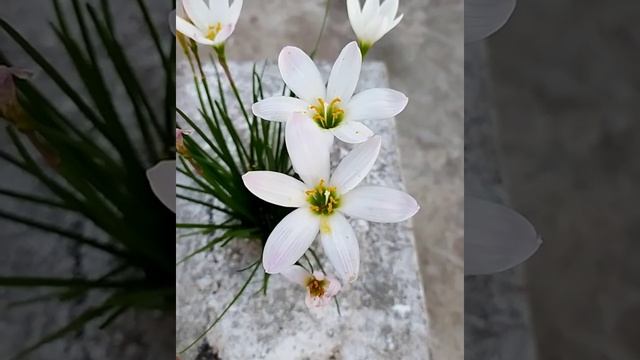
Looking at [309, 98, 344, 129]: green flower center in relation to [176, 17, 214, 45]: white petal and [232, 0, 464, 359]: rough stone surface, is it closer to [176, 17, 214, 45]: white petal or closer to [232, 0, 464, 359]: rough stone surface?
[176, 17, 214, 45]: white petal

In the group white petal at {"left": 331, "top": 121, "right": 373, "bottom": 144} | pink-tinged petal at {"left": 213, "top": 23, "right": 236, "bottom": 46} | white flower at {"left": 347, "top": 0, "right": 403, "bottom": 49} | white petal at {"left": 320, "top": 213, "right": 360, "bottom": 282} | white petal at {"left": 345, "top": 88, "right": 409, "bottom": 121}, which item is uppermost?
pink-tinged petal at {"left": 213, "top": 23, "right": 236, "bottom": 46}

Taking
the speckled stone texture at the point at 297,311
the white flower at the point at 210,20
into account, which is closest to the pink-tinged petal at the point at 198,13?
the white flower at the point at 210,20

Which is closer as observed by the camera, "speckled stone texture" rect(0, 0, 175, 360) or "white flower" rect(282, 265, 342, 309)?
"speckled stone texture" rect(0, 0, 175, 360)

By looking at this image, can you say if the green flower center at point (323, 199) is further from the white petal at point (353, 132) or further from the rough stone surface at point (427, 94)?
the rough stone surface at point (427, 94)

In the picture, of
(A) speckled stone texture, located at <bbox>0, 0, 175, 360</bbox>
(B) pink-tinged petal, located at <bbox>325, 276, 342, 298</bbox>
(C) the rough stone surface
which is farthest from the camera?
(C) the rough stone surface

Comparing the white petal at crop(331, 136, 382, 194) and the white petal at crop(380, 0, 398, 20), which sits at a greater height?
the white petal at crop(380, 0, 398, 20)

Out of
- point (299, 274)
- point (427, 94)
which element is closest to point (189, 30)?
point (299, 274)

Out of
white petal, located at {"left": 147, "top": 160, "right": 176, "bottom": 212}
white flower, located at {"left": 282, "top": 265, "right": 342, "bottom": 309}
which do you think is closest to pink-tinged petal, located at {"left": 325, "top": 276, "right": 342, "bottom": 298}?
white flower, located at {"left": 282, "top": 265, "right": 342, "bottom": 309}

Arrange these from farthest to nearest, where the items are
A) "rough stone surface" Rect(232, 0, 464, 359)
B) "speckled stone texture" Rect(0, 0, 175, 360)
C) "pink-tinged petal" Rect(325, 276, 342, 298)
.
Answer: "rough stone surface" Rect(232, 0, 464, 359)
"pink-tinged petal" Rect(325, 276, 342, 298)
"speckled stone texture" Rect(0, 0, 175, 360)
